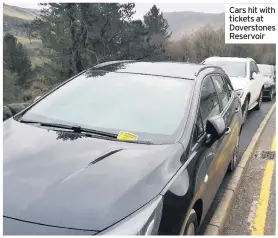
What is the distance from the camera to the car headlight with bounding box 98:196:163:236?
197 cm

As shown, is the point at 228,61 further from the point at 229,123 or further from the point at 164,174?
the point at 164,174

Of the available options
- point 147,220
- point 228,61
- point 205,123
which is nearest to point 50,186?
point 147,220

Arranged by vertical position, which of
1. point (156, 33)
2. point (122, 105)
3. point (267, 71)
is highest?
point (156, 33)

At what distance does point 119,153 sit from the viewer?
2629mm

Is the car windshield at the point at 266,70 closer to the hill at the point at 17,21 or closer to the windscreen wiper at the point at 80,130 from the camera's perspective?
the hill at the point at 17,21

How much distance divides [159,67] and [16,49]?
3500 centimetres

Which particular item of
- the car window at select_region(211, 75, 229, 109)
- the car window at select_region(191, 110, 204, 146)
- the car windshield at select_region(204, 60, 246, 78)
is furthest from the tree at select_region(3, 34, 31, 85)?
the car window at select_region(191, 110, 204, 146)

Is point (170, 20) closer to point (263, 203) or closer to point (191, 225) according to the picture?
point (263, 203)

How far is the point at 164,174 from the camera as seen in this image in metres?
2.42

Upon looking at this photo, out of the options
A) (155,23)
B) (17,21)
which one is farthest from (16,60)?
(155,23)

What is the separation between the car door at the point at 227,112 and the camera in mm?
4055

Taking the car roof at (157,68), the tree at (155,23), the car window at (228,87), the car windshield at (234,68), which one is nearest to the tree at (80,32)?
the tree at (155,23)

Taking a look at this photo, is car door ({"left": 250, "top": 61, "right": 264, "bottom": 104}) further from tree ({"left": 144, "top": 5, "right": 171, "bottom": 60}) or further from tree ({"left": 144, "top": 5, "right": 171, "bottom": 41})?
tree ({"left": 144, "top": 5, "right": 171, "bottom": 41})

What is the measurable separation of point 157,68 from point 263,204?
78.6 inches
